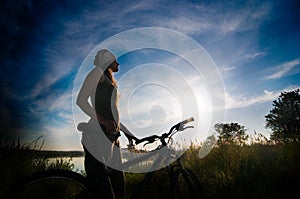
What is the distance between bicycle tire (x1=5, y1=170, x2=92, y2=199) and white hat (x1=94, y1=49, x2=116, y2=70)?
1611 mm

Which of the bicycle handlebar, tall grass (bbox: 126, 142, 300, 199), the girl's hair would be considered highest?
the girl's hair

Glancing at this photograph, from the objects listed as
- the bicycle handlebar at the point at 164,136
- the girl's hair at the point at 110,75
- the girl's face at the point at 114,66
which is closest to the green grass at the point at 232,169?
the bicycle handlebar at the point at 164,136

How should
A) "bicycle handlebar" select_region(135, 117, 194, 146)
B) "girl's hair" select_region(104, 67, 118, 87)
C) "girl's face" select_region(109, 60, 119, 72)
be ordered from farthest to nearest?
"girl's face" select_region(109, 60, 119, 72)
"girl's hair" select_region(104, 67, 118, 87)
"bicycle handlebar" select_region(135, 117, 194, 146)

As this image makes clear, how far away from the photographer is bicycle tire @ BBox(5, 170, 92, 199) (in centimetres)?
187

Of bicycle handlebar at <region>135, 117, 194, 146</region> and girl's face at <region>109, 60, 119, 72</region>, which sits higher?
girl's face at <region>109, 60, 119, 72</region>

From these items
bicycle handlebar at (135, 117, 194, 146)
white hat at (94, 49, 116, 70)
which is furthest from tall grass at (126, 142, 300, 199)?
white hat at (94, 49, 116, 70)

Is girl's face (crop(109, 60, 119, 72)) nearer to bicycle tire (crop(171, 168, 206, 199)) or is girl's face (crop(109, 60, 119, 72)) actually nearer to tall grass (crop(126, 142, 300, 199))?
bicycle tire (crop(171, 168, 206, 199))

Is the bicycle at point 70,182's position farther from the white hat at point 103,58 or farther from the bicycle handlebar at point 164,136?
the white hat at point 103,58

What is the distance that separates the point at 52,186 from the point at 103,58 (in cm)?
181

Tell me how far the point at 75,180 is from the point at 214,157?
13.8 ft

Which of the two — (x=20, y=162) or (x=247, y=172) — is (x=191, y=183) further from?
(x=20, y=162)

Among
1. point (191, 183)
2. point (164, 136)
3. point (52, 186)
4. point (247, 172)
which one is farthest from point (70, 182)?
point (247, 172)

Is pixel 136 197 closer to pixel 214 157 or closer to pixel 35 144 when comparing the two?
pixel 214 157

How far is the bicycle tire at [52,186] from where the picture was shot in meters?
1.87
